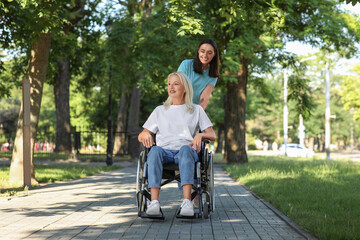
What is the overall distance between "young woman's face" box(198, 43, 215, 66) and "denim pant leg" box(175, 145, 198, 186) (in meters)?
1.43

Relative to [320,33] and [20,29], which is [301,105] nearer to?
[320,33]

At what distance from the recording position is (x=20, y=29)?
10.8 m

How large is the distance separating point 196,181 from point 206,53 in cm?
171

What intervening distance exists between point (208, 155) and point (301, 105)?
52.4 ft

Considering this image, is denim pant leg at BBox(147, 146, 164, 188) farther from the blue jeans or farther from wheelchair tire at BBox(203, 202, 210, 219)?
wheelchair tire at BBox(203, 202, 210, 219)

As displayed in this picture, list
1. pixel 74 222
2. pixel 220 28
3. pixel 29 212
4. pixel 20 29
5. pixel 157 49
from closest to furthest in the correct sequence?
pixel 74 222 → pixel 29 212 → pixel 20 29 → pixel 220 28 → pixel 157 49

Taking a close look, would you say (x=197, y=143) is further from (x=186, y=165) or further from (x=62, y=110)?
(x=62, y=110)

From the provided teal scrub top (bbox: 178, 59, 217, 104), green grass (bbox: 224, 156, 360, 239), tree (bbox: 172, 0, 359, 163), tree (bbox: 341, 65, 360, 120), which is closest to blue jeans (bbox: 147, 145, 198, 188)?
teal scrub top (bbox: 178, 59, 217, 104)

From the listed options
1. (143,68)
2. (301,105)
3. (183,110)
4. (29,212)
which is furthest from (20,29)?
(301,105)

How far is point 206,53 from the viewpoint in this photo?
6.57 metres

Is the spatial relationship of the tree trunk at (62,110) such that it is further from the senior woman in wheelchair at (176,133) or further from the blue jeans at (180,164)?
the blue jeans at (180,164)

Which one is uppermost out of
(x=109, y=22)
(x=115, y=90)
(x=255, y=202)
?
(x=109, y=22)

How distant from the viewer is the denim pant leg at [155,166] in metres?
5.64

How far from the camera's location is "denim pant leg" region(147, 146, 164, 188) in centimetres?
564
